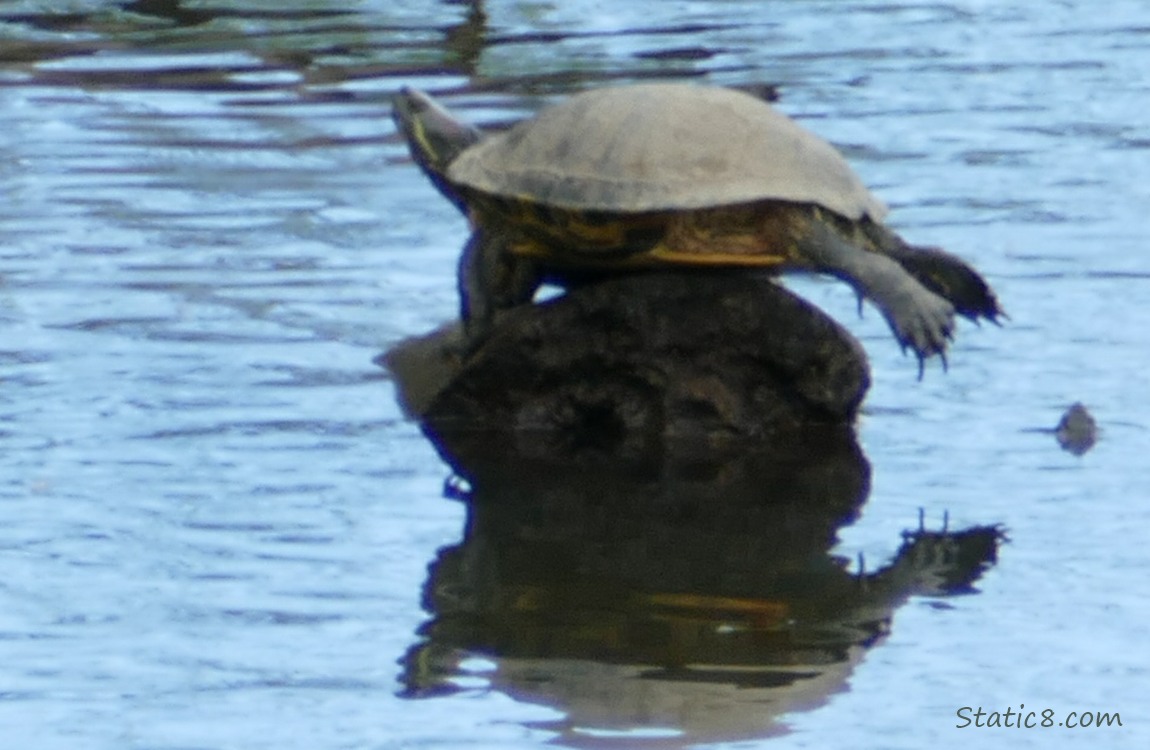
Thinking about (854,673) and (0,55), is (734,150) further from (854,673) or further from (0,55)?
(0,55)

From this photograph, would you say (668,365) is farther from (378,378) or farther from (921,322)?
(378,378)

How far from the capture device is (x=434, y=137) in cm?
827

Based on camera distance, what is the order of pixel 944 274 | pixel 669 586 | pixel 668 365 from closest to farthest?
pixel 669 586
pixel 668 365
pixel 944 274

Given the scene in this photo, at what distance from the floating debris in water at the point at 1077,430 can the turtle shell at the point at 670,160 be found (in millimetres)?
792

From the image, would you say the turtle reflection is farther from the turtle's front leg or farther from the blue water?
the turtle's front leg

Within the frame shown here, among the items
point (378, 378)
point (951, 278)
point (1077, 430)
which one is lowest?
point (378, 378)

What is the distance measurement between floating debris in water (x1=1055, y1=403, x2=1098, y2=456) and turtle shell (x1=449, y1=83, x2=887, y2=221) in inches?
31.2

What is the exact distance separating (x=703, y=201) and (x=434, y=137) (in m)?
1.82

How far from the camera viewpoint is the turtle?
266 inches

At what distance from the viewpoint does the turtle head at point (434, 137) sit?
323 inches

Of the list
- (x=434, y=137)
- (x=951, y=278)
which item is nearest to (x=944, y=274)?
(x=951, y=278)

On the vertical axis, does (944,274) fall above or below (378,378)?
above

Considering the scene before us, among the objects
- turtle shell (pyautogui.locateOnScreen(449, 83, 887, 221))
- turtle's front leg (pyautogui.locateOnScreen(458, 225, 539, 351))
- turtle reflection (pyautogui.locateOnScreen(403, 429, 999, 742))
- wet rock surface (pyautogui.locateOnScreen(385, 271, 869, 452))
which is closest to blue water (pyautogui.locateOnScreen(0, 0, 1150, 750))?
turtle reflection (pyautogui.locateOnScreen(403, 429, 999, 742))

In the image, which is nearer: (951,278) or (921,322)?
(921,322)
